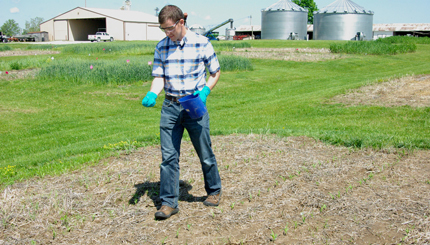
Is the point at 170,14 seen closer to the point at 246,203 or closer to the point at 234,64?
the point at 246,203

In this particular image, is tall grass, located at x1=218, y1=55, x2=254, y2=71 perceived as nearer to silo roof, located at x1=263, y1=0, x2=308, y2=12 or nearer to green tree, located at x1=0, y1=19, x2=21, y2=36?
silo roof, located at x1=263, y1=0, x2=308, y2=12

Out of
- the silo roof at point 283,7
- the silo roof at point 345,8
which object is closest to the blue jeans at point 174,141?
the silo roof at point 345,8

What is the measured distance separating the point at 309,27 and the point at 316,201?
74757mm

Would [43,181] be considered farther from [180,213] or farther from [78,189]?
[180,213]

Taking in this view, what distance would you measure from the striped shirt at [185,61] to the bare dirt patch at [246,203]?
1298mm

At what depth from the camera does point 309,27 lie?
243 feet

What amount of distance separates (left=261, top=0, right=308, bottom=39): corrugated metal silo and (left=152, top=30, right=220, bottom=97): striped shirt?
176ft

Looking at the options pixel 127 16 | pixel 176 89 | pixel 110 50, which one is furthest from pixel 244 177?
pixel 127 16

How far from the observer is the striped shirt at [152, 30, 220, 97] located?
3.74m

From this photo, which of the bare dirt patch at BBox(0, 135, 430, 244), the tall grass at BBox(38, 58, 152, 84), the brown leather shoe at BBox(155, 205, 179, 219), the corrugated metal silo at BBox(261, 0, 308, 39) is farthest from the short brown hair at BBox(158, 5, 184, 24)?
the corrugated metal silo at BBox(261, 0, 308, 39)

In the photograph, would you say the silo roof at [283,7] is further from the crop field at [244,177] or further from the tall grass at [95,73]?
the crop field at [244,177]

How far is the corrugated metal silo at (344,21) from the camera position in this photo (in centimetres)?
5166

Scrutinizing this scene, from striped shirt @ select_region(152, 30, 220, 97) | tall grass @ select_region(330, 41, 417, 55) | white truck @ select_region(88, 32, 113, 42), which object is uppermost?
white truck @ select_region(88, 32, 113, 42)

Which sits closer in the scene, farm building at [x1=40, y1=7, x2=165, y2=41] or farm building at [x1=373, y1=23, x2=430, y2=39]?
farm building at [x1=40, y1=7, x2=165, y2=41]
